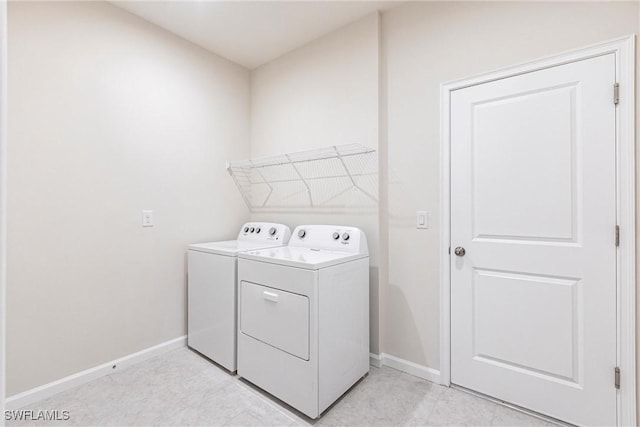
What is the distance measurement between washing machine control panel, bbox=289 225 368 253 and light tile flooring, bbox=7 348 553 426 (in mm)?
878

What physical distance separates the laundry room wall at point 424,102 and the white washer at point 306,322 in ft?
0.92

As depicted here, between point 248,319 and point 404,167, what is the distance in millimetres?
1447

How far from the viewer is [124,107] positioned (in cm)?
214

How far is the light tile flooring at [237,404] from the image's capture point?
5.22 feet

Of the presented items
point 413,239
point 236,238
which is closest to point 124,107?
point 236,238

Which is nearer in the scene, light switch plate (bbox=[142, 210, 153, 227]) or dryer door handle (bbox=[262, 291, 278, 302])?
dryer door handle (bbox=[262, 291, 278, 302])

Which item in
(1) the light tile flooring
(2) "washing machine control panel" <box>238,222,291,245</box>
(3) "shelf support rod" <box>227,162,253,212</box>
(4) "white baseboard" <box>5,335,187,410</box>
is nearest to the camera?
(1) the light tile flooring

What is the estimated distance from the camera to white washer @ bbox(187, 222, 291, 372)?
204cm

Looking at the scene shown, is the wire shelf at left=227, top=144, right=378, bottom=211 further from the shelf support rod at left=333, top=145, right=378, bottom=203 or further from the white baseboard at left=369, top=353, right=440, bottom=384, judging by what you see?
the white baseboard at left=369, top=353, right=440, bottom=384

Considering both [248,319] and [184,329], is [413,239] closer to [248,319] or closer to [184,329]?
[248,319]

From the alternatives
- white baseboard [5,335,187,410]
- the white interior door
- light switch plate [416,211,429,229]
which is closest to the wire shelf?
light switch plate [416,211,429,229]

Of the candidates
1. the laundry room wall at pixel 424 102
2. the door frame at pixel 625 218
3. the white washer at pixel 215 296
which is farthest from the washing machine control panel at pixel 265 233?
the door frame at pixel 625 218

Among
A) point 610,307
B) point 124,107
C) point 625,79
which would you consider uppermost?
point 124,107

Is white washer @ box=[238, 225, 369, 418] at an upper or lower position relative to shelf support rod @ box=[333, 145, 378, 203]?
lower
